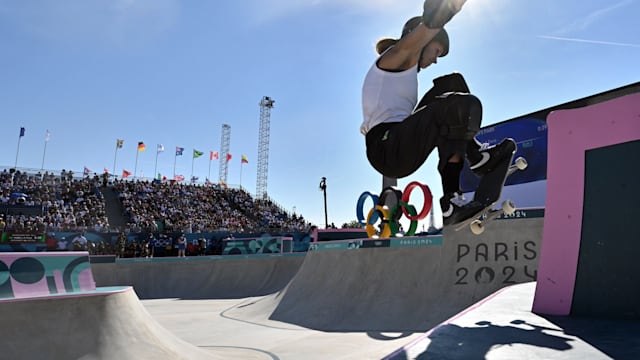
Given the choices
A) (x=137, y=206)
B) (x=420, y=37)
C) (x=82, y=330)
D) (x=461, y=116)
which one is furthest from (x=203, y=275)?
(x=420, y=37)

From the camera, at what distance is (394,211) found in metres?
15.6

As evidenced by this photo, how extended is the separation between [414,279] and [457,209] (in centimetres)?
791

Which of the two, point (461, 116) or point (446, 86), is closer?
point (461, 116)

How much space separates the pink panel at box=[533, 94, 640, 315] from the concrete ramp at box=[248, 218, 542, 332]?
Result: 20.9 feet

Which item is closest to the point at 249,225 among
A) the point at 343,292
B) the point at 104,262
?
the point at 104,262

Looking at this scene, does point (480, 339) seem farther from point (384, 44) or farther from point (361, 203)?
point (361, 203)

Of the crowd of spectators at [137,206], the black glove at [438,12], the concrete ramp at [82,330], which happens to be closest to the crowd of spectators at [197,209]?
the crowd of spectators at [137,206]

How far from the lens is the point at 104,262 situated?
20.9 metres

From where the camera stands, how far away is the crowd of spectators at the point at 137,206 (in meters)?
24.5

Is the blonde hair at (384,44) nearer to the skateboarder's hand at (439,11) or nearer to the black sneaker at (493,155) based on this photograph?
the skateboarder's hand at (439,11)

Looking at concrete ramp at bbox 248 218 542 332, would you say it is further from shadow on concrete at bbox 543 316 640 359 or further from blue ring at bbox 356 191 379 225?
shadow on concrete at bbox 543 316 640 359

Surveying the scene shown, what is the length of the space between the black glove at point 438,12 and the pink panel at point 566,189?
4.58 ft

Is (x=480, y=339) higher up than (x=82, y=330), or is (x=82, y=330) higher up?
(x=480, y=339)

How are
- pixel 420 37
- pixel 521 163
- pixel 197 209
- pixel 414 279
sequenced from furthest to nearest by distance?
pixel 197 209, pixel 414 279, pixel 521 163, pixel 420 37
